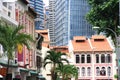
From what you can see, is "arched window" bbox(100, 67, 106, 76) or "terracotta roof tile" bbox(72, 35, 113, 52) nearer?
"arched window" bbox(100, 67, 106, 76)

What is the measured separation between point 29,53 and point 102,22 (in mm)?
25880

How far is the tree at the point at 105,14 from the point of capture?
3247 cm

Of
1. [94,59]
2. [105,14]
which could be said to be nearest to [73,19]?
[94,59]

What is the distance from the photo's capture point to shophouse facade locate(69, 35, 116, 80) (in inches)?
4471

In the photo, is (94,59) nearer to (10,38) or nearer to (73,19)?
(73,19)

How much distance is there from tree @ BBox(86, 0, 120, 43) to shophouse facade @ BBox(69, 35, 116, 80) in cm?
7834

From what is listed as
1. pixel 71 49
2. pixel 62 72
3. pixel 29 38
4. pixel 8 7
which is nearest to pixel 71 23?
pixel 71 49

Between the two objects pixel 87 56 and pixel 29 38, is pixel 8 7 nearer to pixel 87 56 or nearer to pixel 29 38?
pixel 29 38

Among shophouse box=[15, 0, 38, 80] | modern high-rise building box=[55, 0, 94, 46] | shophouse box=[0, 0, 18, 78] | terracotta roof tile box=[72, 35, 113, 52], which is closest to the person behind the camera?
shophouse box=[0, 0, 18, 78]

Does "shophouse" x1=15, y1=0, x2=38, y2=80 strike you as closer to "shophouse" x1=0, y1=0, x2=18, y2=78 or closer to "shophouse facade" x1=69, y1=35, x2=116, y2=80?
"shophouse" x1=0, y1=0, x2=18, y2=78

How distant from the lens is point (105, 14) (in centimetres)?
3372

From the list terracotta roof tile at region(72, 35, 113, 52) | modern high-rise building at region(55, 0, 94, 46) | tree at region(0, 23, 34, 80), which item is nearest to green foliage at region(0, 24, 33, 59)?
tree at region(0, 23, 34, 80)

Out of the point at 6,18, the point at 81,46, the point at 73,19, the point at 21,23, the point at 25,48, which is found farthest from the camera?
the point at 73,19

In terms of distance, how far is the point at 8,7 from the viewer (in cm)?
4850
